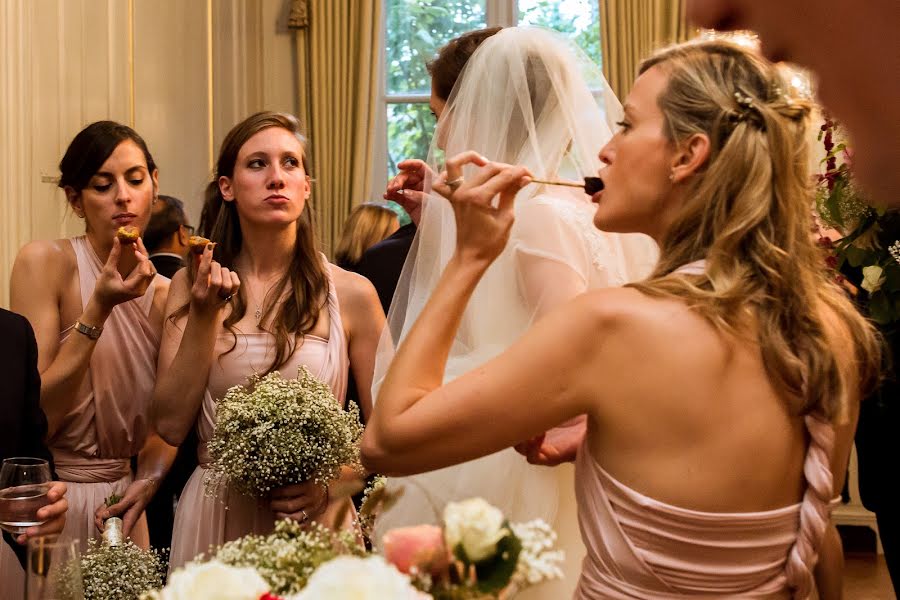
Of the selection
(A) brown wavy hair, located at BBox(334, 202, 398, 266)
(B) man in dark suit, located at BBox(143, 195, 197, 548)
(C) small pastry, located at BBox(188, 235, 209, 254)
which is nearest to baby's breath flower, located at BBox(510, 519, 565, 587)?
(C) small pastry, located at BBox(188, 235, 209, 254)

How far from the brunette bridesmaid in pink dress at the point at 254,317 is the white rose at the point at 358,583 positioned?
6.44 feet

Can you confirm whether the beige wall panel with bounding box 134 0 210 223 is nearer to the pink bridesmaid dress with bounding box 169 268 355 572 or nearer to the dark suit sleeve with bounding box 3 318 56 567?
the pink bridesmaid dress with bounding box 169 268 355 572

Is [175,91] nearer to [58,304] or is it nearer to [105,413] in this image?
[58,304]

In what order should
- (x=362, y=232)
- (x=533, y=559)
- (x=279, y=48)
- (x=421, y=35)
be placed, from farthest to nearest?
(x=421, y=35)
(x=279, y=48)
(x=362, y=232)
(x=533, y=559)

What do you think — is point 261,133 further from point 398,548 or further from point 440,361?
point 398,548

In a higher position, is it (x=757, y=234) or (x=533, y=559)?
(x=757, y=234)

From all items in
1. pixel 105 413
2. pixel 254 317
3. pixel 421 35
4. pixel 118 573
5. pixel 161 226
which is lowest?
pixel 118 573

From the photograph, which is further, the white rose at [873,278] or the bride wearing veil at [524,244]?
the bride wearing veil at [524,244]

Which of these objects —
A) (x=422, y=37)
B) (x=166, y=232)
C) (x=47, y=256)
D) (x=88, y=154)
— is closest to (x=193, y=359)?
(x=47, y=256)

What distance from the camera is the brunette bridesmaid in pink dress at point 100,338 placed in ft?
10.3

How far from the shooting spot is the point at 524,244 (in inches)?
91.1

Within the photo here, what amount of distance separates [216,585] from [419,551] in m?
0.18

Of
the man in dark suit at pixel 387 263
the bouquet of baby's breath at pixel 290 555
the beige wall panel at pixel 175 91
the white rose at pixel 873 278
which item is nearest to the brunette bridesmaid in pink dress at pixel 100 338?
the man in dark suit at pixel 387 263

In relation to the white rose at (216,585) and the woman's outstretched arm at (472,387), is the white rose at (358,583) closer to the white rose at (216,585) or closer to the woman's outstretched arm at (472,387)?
the white rose at (216,585)
